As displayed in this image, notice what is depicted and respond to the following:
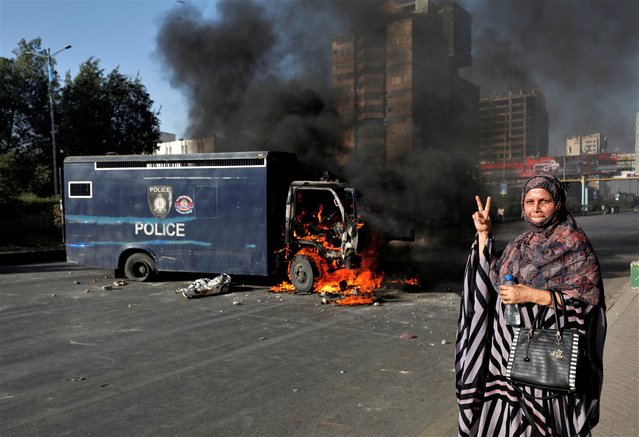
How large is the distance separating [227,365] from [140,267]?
704cm

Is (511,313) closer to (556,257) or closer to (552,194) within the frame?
(556,257)

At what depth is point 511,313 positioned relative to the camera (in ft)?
7.91

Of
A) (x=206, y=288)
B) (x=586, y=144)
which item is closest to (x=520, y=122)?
(x=586, y=144)

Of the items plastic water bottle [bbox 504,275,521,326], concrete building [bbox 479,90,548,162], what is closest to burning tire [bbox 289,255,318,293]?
concrete building [bbox 479,90,548,162]

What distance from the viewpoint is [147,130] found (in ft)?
104

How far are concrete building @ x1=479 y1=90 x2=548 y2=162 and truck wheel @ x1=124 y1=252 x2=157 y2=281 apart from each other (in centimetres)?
932

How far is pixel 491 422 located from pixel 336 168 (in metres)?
12.5

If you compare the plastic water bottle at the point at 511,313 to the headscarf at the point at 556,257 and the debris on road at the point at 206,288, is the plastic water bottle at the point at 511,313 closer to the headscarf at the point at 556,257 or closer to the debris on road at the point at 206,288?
the headscarf at the point at 556,257

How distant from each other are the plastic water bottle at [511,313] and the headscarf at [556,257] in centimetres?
8

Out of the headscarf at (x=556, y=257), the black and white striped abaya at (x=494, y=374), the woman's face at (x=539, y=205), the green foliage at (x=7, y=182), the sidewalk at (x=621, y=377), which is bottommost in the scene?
the sidewalk at (x=621, y=377)

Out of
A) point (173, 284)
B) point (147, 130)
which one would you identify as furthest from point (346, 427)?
point (147, 130)

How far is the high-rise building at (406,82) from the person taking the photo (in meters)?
15.2

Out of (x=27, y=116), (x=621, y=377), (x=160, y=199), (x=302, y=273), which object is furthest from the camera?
(x=27, y=116)

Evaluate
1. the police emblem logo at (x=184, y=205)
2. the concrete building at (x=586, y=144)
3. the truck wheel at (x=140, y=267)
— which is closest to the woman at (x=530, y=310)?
the police emblem logo at (x=184, y=205)
